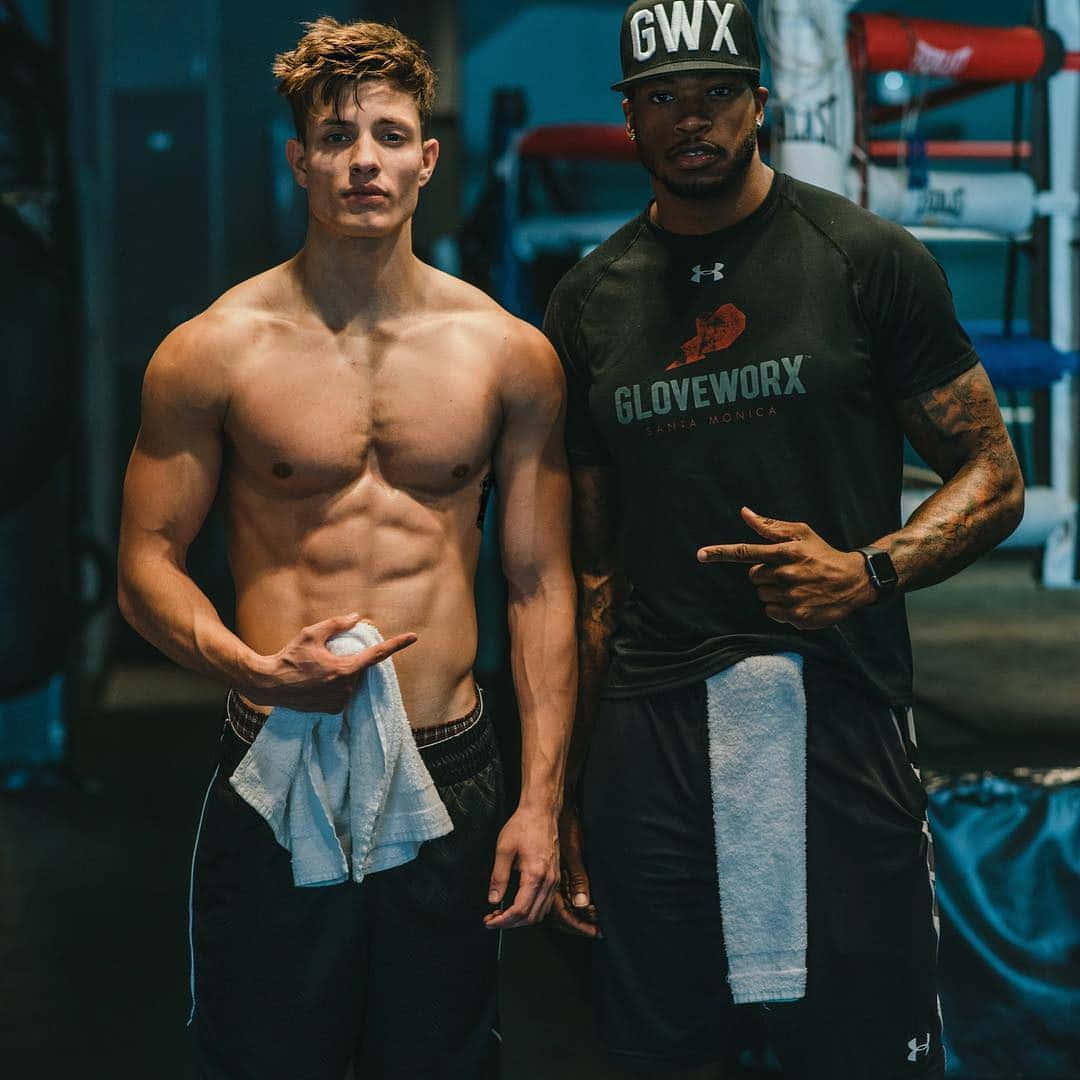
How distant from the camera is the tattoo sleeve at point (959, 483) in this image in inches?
65.7

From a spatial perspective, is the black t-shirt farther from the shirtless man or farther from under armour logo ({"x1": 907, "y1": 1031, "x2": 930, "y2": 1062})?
under armour logo ({"x1": 907, "y1": 1031, "x2": 930, "y2": 1062})

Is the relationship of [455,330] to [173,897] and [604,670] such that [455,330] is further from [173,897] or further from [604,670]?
[173,897]

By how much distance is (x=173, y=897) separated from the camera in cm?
343

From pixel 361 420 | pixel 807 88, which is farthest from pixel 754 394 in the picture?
pixel 807 88

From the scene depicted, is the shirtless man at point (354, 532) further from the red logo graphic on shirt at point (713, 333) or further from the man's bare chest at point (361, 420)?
the red logo graphic on shirt at point (713, 333)

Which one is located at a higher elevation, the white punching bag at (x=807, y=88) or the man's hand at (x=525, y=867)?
the white punching bag at (x=807, y=88)

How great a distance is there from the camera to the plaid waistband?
171 cm

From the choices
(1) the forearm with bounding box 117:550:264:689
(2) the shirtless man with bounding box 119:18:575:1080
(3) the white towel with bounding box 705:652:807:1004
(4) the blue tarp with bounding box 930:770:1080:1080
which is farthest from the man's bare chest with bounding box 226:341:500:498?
(4) the blue tarp with bounding box 930:770:1080:1080

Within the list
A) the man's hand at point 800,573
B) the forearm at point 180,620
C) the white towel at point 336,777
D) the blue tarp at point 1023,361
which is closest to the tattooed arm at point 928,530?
the man's hand at point 800,573

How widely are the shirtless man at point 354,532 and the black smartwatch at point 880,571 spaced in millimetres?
428

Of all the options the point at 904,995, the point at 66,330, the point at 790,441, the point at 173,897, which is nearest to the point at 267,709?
the point at 790,441

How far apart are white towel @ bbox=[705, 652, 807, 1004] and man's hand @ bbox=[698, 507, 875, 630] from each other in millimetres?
172

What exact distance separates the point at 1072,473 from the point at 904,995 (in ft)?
5.51

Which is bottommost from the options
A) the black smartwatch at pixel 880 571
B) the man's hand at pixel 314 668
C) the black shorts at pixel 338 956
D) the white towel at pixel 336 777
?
the black shorts at pixel 338 956
